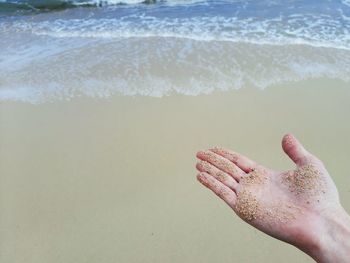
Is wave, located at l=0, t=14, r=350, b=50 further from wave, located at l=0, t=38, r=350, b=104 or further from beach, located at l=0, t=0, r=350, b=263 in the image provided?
wave, located at l=0, t=38, r=350, b=104

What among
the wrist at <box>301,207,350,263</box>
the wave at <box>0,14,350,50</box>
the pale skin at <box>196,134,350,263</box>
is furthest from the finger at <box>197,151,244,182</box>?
the wave at <box>0,14,350,50</box>

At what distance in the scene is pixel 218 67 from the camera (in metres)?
5.48

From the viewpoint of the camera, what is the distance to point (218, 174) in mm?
2951

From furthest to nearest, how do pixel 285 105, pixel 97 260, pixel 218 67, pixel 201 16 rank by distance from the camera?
pixel 201 16, pixel 218 67, pixel 285 105, pixel 97 260

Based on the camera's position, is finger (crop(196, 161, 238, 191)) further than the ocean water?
No

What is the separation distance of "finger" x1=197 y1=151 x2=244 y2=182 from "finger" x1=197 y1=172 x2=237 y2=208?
0.48 feet

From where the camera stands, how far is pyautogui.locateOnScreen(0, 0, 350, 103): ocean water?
5.11 m

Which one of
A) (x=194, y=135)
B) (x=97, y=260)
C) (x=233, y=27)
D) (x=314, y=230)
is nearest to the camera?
(x=314, y=230)

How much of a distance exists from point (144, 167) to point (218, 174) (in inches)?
34.7

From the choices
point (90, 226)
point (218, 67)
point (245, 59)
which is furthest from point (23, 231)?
point (245, 59)

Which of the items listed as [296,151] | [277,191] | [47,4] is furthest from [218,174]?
[47,4]

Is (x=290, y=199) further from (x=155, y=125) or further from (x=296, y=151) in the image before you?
(x=155, y=125)

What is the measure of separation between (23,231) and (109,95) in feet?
7.19

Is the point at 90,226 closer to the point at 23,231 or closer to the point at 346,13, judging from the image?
the point at 23,231
